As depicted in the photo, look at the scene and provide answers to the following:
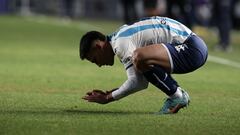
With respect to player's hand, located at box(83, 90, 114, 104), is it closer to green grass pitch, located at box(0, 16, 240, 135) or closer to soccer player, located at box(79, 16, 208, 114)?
soccer player, located at box(79, 16, 208, 114)

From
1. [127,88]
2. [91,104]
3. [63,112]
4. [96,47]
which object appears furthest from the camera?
[91,104]

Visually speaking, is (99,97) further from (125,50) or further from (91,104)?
(91,104)

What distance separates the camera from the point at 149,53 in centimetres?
793

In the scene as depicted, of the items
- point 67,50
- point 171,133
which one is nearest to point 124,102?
point 171,133

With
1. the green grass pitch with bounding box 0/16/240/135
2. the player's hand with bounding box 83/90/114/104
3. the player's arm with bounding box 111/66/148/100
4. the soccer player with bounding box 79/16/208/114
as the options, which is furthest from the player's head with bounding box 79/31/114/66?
the green grass pitch with bounding box 0/16/240/135

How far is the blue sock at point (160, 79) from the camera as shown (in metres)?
8.07

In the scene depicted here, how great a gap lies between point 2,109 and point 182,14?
15.4 m

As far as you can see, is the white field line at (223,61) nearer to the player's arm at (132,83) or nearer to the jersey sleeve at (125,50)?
the player's arm at (132,83)

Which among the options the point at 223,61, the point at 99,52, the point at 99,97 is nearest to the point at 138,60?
the point at 99,52

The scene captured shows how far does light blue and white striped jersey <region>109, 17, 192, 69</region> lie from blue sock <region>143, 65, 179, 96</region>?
0.23 m

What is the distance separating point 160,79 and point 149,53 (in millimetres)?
330

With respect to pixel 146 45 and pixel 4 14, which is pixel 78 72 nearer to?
pixel 146 45

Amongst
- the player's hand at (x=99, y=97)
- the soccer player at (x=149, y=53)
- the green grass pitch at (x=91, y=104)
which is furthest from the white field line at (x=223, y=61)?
the player's hand at (x=99, y=97)

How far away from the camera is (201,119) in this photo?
7.88 metres
